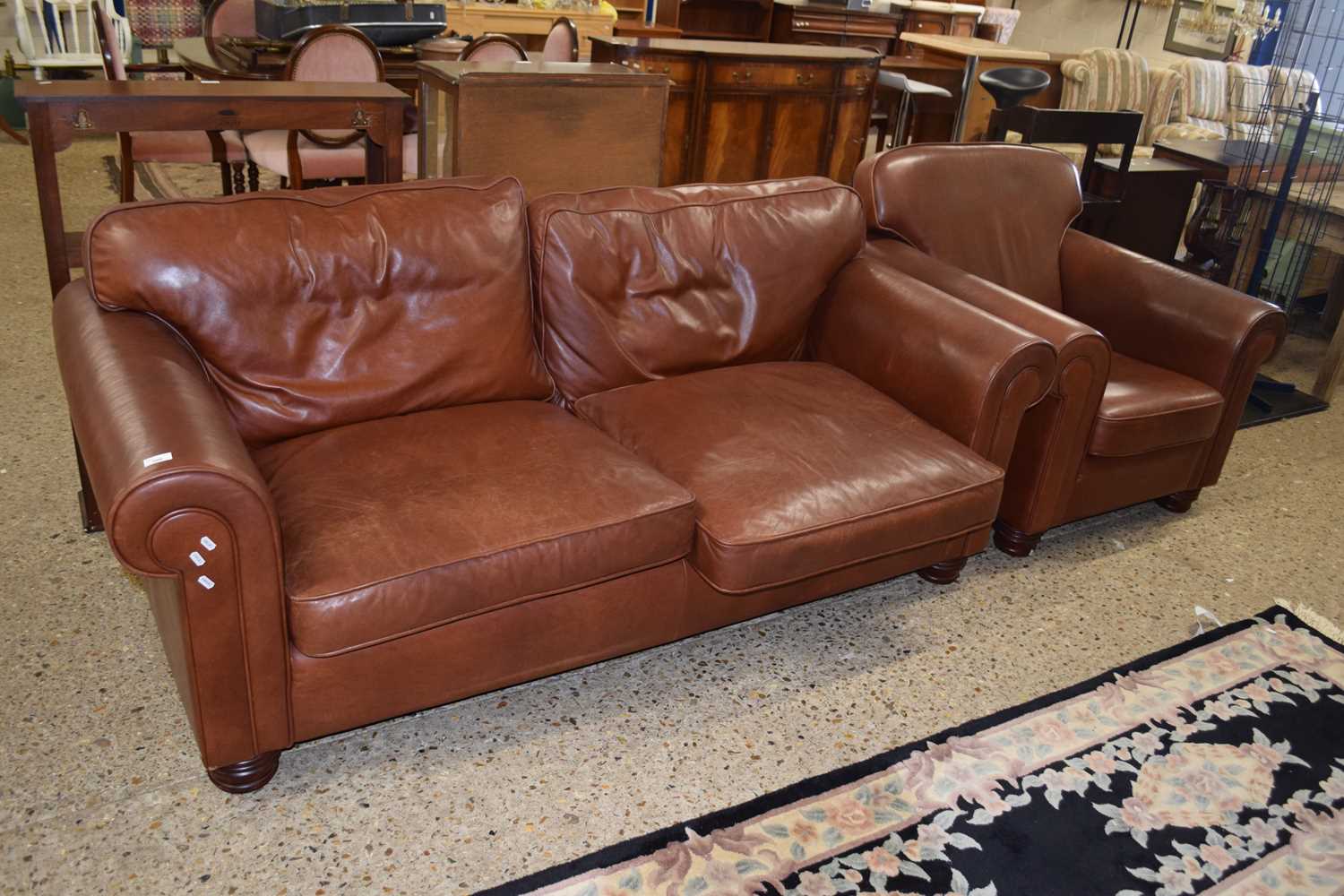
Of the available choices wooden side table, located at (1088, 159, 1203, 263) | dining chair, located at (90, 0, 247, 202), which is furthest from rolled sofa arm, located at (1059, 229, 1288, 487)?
dining chair, located at (90, 0, 247, 202)

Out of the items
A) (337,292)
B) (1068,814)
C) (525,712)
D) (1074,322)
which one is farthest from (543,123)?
(1068,814)

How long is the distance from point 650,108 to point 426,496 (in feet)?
7.33

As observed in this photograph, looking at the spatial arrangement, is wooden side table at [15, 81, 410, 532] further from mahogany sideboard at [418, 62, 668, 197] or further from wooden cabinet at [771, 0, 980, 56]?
wooden cabinet at [771, 0, 980, 56]

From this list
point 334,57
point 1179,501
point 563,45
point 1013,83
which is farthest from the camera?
point 563,45

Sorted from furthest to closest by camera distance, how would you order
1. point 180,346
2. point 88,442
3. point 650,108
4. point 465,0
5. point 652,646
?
point 465,0
point 650,108
point 652,646
point 180,346
point 88,442

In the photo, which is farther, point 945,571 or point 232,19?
point 232,19

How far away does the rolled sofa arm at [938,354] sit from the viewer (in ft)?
7.72

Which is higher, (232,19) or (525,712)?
(232,19)

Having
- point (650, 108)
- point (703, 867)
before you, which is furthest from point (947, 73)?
point (703, 867)

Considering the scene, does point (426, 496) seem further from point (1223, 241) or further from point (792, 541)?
point (1223, 241)

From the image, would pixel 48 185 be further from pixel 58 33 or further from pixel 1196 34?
pixel 1196 34

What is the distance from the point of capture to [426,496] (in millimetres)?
1892

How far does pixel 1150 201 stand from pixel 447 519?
3297 millimetres

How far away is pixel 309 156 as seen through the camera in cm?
389
